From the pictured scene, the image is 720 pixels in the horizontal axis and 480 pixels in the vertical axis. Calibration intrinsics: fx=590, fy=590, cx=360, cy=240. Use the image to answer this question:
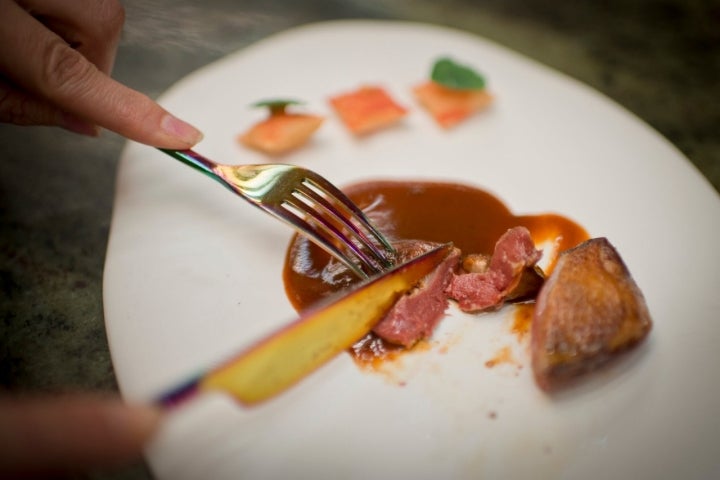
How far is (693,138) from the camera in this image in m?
2.73

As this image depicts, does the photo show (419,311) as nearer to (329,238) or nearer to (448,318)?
(448,318)

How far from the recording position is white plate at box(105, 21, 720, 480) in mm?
1494

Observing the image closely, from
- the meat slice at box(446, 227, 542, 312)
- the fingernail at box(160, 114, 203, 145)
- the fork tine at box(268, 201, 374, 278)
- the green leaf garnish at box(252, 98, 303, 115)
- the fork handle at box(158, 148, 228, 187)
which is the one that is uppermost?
the meat slice at box(446, 227, 542, 312)

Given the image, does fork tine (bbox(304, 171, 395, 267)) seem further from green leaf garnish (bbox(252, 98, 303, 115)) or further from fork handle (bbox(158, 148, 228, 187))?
green leaf garnish (bbox(252, 98, 303, 115))

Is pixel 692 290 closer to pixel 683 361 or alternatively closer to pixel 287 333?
pixel 683 361

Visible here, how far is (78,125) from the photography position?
2094 millimetres

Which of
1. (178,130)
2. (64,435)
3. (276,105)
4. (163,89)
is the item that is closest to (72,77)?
(178,130)

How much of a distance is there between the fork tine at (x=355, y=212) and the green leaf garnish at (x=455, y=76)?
87 cm

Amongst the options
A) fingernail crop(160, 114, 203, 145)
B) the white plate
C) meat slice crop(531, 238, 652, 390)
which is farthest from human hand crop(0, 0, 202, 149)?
meat slice crop(531, 238, 652, 390)

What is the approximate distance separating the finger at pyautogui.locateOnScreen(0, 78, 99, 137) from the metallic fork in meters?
0.39

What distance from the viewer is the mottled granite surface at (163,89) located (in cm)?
187

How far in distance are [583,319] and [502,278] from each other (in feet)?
0.89

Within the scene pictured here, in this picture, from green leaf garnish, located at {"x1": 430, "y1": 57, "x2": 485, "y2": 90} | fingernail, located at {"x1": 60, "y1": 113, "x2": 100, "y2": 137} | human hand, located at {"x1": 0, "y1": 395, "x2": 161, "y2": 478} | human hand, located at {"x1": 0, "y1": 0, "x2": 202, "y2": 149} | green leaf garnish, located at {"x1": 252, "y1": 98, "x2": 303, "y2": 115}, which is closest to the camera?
human hand, located at {"x1": 0, "y1": 395, "x2": 161, "y2": 478}

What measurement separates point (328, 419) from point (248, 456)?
0.73 ft
